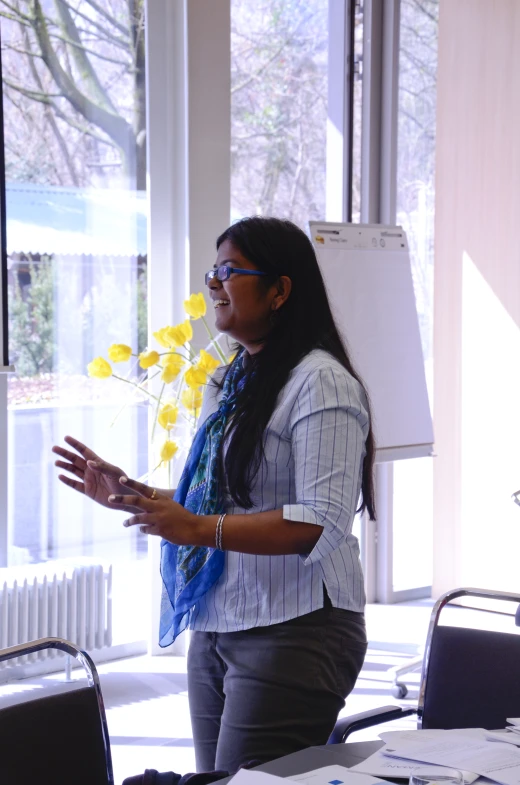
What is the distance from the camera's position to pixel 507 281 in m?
5.15

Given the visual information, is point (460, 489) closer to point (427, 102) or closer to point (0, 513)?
point (427, 102)

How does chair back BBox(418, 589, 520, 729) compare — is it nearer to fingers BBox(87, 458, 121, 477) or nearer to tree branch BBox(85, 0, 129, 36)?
fingers BBox(87, 458, 121, 477)

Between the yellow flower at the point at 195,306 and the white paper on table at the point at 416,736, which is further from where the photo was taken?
the yellow flower at the point at 195,306

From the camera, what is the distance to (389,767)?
1407 millimetres

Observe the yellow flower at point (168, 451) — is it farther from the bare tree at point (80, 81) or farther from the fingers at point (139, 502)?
the fingers at point (139, 502)

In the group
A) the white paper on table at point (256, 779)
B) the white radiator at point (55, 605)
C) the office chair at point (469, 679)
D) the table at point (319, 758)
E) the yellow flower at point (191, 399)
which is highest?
the yellow flower at point (191, 399)

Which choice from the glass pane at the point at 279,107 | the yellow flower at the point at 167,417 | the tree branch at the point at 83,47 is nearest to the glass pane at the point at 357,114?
the glass pane at the point at 279,107

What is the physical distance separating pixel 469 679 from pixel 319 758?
0.64 m

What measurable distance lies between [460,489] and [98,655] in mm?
2173

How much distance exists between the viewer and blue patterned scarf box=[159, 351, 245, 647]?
1826 millimetres

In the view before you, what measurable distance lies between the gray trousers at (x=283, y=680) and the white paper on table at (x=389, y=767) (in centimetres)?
28

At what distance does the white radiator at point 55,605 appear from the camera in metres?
3.74

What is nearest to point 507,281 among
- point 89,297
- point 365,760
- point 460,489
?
point 460,489

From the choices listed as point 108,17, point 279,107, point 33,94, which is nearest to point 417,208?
point 279,107
